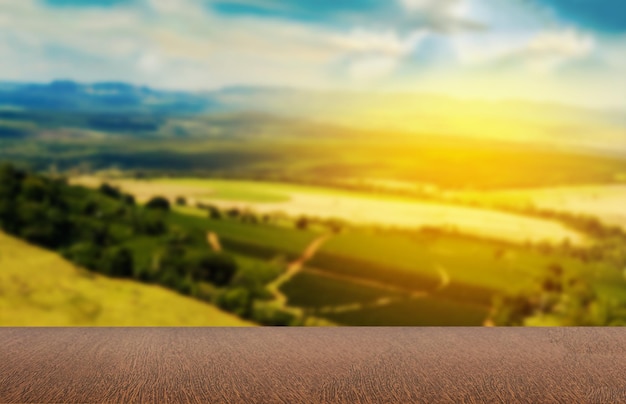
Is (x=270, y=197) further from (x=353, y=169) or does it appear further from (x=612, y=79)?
(x=612, y=79)

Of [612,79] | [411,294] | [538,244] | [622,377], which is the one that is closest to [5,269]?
[411,294]

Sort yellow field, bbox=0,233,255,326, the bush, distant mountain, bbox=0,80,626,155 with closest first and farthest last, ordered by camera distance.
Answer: yellow field, bbox=0,233,255,326
the bush
distant mountain, bbox=0,80,626,155

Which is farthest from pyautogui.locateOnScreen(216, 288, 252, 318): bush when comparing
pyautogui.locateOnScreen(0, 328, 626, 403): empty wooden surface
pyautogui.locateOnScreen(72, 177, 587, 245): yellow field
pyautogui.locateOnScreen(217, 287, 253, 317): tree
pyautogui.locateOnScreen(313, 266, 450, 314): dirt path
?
pyautogui.locateOnScreen(0, 328, 626, 403): empty wooden surface

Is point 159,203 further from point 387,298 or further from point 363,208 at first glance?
point 387,298

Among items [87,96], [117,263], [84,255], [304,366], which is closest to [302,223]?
[117,263]

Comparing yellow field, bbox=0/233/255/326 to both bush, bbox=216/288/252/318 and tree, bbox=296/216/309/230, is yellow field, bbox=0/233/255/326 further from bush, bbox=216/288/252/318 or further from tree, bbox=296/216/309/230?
tree, bbox=296/216/309/230
